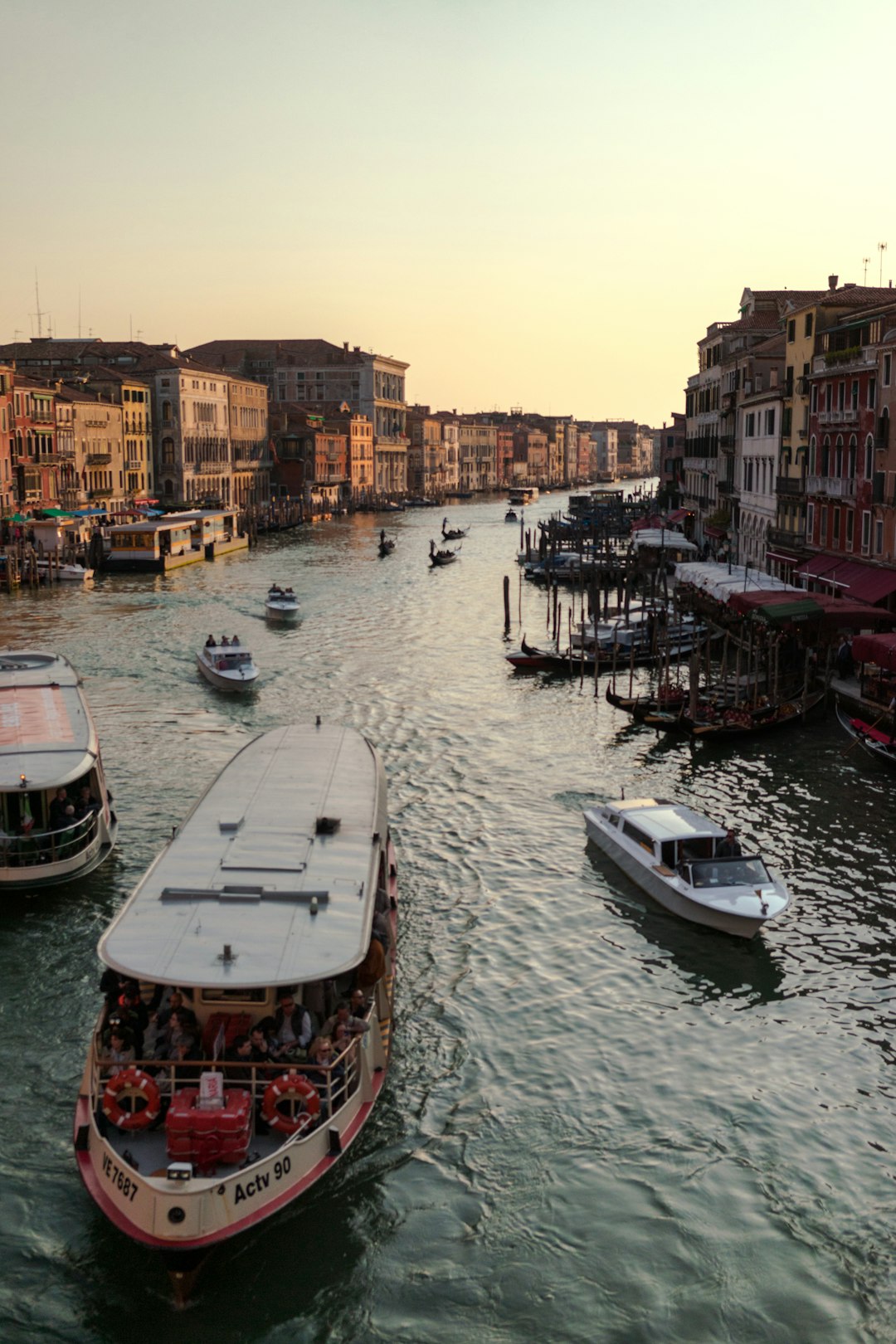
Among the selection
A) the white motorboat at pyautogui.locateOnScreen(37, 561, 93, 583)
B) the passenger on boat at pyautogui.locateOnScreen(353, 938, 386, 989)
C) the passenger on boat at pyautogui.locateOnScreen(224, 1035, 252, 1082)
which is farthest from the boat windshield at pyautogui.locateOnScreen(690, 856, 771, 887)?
the white motorboat at pyautogui.locateOnScreen(37, 561, 93, 583)

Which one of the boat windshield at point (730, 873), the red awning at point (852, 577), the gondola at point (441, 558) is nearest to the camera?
the boat windshield at point (730, 873)

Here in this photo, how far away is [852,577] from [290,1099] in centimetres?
3127

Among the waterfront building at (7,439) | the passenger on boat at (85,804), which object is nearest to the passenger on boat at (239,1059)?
the passenger on boat at (85,804)

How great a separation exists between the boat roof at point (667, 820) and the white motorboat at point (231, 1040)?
6422 millimetres

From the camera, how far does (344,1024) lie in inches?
540

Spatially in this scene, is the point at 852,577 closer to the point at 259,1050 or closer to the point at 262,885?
the point at 262,885

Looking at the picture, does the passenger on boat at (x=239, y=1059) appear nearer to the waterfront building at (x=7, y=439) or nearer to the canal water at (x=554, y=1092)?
the canal water at (x=554, y=1092)

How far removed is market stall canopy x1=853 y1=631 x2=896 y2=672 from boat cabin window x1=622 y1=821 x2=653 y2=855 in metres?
9.50

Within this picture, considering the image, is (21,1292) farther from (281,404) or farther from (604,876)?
(281,404)

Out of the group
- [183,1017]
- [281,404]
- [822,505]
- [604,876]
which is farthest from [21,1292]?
[281,404]

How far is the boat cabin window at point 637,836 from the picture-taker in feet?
72.4

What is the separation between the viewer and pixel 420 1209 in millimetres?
13320

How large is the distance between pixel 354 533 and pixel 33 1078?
94.9m

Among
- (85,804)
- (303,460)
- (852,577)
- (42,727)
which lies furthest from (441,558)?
(85,804)
